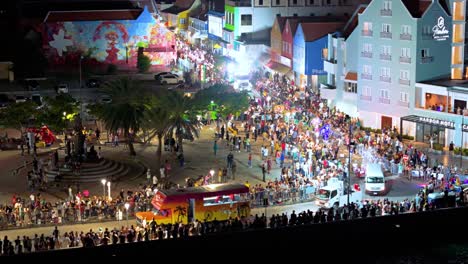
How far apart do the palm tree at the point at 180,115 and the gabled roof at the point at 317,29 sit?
31155mm

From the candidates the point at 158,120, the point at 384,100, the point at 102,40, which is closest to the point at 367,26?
the point at 384,100

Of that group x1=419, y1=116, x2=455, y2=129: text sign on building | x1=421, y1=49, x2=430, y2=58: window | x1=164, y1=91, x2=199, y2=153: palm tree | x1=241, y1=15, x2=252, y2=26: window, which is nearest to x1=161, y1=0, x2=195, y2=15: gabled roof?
x1=241, y1=15, x2=252, y2=26: window

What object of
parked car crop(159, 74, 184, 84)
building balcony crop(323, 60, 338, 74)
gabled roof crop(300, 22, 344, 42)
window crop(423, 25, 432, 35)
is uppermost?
window crop(423, 25, 432, 35)

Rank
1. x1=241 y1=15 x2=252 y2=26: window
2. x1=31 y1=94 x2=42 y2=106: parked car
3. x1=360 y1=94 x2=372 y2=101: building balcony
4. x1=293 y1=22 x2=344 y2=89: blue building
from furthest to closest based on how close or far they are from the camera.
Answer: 1. x1=241 y1=15 x2=252 y2=26: window
2. x1=293 y1=22 x2=344 y2=89: blue building
3. x1=31 y1=94 x2=42 y2=106: parked car
4. x1=360 y1=94 x2=372 y2=101: building balcony

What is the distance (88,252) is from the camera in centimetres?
4825

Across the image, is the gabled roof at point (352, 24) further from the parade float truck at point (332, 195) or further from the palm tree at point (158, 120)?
the parade float truck at point (332, 195)

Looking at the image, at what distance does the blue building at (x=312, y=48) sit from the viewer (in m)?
98.1

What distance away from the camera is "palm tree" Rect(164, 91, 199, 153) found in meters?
68.8

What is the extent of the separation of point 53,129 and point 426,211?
33217 millimetres

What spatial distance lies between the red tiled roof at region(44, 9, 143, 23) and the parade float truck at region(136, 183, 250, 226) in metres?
69.2

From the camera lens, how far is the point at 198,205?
52.3m

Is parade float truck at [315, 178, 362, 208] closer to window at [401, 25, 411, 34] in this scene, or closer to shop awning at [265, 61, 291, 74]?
window at [401, 25, 411, 34]

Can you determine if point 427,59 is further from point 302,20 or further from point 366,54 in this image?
point 302,20

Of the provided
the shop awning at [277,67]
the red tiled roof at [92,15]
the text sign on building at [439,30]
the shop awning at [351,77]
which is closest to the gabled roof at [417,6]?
the text sign on building at [439,30]
